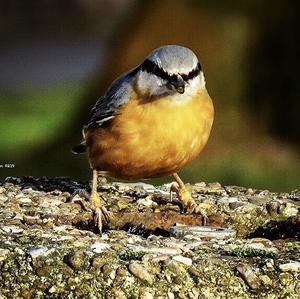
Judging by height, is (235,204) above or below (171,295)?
below

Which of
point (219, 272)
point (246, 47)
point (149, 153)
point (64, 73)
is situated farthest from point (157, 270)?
point (64, 73)

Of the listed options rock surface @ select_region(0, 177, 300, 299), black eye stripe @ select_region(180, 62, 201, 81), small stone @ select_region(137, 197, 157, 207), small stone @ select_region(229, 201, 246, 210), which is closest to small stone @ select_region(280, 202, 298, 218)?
rock surface @ select_region(0, 177, 300, 299)

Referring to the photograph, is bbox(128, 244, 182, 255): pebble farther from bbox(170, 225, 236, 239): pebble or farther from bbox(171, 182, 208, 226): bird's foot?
bbox(171, 182, 208, 226): bird's foot

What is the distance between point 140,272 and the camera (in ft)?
18.8

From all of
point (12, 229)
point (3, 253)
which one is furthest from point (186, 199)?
point (3, 253)

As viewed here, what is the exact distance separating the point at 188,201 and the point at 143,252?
158 cm

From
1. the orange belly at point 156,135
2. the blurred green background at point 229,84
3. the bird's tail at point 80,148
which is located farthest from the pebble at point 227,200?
the blurred green background at point 229,84

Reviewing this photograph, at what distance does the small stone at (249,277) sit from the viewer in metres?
5.74

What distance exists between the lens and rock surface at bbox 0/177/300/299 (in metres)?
5.71

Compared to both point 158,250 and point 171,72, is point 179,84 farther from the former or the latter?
point 158,250

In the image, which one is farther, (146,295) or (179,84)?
(179,84)

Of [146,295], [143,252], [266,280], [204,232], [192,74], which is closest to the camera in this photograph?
[146,295]

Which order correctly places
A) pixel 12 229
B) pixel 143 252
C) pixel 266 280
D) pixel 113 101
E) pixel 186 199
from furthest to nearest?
pixel 113 101, pixel 186 199, pixel 12 229, pixel 143 252, pixel 266 280

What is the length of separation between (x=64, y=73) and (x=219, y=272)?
16537 mm
